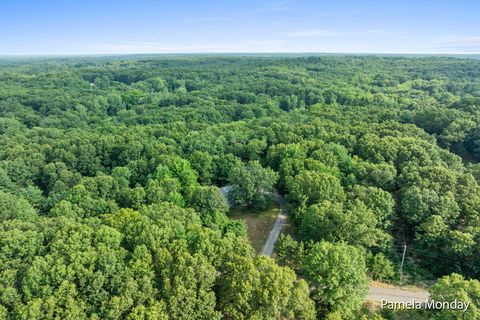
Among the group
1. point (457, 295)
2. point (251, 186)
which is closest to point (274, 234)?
point (251, 186)

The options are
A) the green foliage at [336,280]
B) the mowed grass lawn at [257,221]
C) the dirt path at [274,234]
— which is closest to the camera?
the green foliage at [336,280]

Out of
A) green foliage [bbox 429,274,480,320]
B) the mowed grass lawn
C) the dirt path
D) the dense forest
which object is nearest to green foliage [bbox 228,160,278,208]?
the dense forest

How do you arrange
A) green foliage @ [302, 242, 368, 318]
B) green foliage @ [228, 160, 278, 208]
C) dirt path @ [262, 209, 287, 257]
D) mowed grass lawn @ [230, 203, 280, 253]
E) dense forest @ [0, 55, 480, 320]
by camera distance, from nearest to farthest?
dense forest @ [0, 55, 480, 320] → green foliage @ [302, 242, 368, 318] → dirt path @ [262, 209, 287, 257] → mowed grass lawn @ [230, 203, 280, 253] → green foliage @ [228, 160, 278, 208]

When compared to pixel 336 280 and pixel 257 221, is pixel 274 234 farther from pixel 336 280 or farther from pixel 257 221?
pixel 336 280

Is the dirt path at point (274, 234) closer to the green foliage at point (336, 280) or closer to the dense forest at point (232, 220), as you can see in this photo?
the dense forest at point (232, 220)

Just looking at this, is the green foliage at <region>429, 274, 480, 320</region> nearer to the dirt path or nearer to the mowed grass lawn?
the dirt path

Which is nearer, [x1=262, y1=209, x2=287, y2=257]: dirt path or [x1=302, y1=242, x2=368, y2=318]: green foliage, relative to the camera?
[x1=302, y1=242, x2=368, y2=318]: green foliage

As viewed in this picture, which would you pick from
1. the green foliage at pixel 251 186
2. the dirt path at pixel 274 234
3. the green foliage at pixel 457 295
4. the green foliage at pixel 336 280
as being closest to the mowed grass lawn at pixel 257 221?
the dirt path at pixel 274 234
